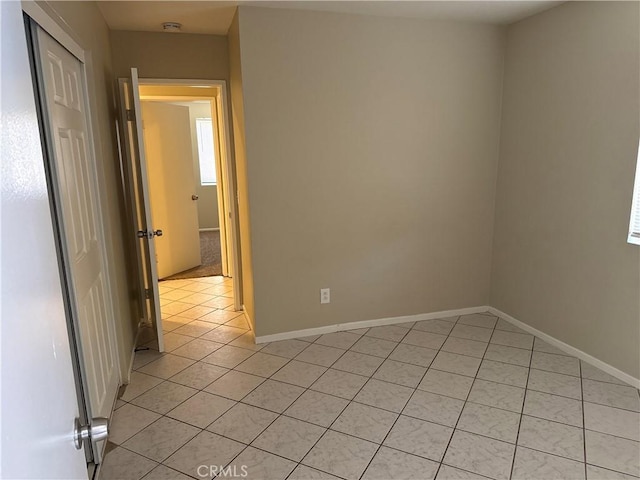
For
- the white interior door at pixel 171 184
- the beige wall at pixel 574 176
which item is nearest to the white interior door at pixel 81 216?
the white interior door at pixel 171 184

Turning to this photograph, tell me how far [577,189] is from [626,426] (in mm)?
1482

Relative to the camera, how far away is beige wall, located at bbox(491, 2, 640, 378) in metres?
2.55

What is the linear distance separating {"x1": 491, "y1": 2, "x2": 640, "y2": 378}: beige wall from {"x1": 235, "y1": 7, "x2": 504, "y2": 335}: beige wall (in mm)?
248

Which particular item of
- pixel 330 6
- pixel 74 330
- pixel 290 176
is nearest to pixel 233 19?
pixel 330 6

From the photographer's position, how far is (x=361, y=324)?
3555 millimetres

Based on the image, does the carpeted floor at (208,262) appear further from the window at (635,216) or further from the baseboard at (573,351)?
the window at (635,216)

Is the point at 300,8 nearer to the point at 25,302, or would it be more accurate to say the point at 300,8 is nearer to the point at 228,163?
the point at 228,163

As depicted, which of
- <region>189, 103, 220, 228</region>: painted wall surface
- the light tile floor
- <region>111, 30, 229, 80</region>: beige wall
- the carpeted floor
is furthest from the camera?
<region>189, 103, 220, 228</region>: painted wall surface

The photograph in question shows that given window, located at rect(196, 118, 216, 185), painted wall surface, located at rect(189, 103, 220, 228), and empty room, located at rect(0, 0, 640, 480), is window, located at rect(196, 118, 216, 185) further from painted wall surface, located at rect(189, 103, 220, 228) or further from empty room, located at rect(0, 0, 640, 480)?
empty room, located at rect(0, 0, 640, 480)

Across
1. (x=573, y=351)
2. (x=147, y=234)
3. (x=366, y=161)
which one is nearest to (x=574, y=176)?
(x=573, y=351)

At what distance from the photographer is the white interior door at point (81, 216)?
1.71 metres

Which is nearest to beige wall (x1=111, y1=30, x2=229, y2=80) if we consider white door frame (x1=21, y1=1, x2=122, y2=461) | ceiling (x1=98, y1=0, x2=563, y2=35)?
ceiling (x1=98, y1=0, x2=563, y2=35)

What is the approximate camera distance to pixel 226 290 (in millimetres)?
4594

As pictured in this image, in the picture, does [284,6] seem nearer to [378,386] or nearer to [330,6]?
[330,6]
